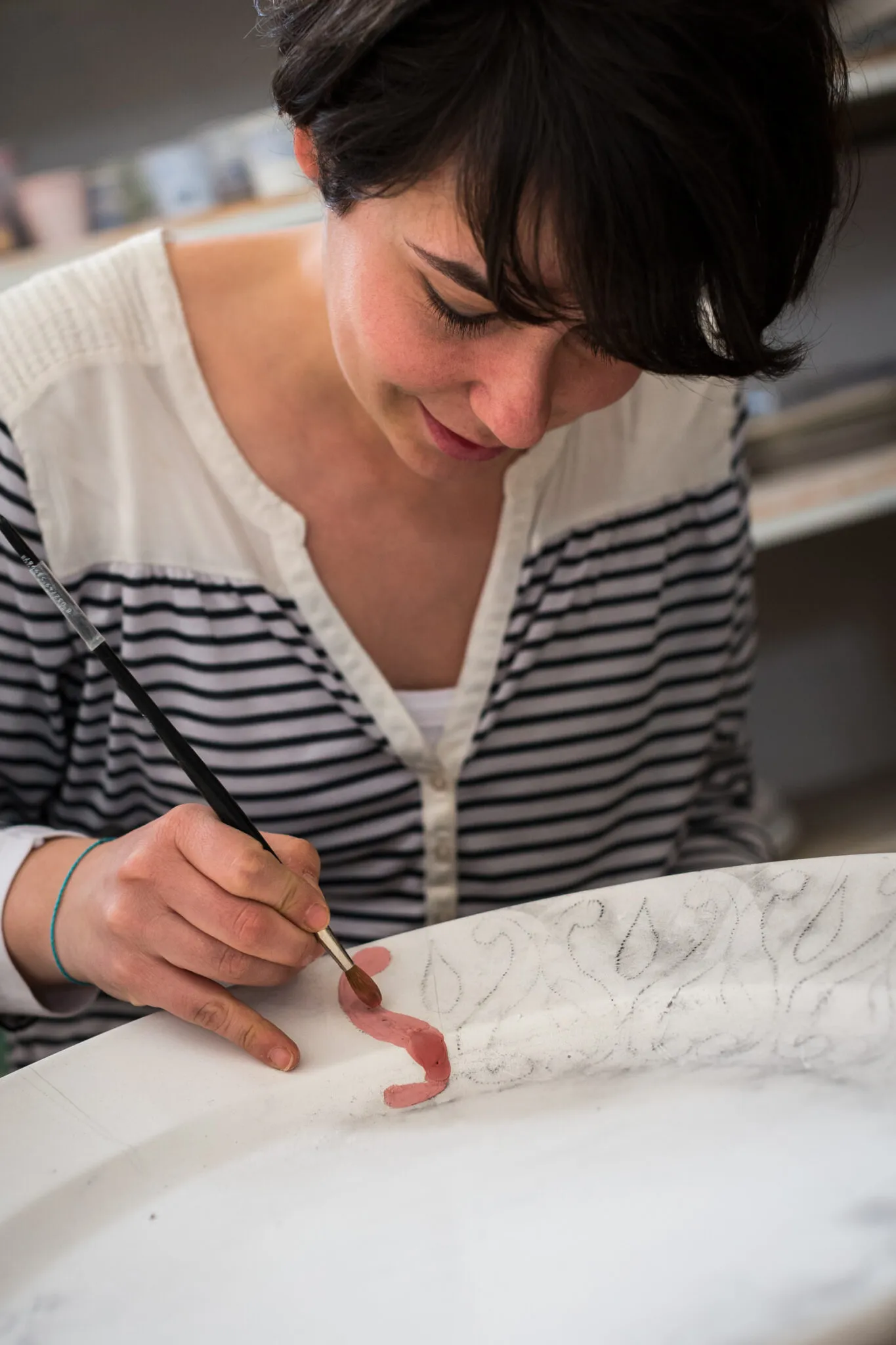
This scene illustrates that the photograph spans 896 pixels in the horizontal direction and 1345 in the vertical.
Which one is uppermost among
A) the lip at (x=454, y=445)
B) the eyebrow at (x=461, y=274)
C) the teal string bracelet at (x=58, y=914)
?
the eyebrow at (x=461, y=274)

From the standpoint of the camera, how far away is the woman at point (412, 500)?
0.42 meters

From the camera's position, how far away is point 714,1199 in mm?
408

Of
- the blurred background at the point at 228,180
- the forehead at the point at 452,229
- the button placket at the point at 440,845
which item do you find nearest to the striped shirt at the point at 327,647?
the button placket at the point at 440,845

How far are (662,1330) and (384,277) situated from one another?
37 cm

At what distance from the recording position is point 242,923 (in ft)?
1.55

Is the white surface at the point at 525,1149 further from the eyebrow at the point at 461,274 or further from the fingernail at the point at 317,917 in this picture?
the eyebrow at the point at 461,274

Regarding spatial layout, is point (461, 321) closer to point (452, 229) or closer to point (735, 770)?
point (452, 229)

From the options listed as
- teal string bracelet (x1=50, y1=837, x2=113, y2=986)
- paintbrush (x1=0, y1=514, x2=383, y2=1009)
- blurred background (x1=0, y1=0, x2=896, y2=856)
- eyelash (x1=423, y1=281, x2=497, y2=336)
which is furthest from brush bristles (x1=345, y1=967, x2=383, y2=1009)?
blurred background (x1=0, y1=0, x2=896, y2=856)

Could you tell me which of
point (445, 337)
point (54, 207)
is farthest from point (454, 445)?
point (54, 207)

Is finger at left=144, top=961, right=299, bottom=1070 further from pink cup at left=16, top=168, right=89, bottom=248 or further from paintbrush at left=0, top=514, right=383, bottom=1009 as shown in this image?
pink cup at left=16, top=168, right=89, bottom=248

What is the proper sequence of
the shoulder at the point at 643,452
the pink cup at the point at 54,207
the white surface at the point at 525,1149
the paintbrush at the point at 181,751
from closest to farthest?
the white surface at the point at 525,1149 → the paintbrush at the point at 181,751 → the shoulder at the point at 643,452 → the pink cup at the point at 54,207

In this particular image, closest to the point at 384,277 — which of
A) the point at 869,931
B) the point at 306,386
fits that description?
the point at 306,386

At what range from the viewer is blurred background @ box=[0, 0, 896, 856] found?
1.10 metres

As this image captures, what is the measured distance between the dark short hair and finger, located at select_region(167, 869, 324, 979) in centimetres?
24
